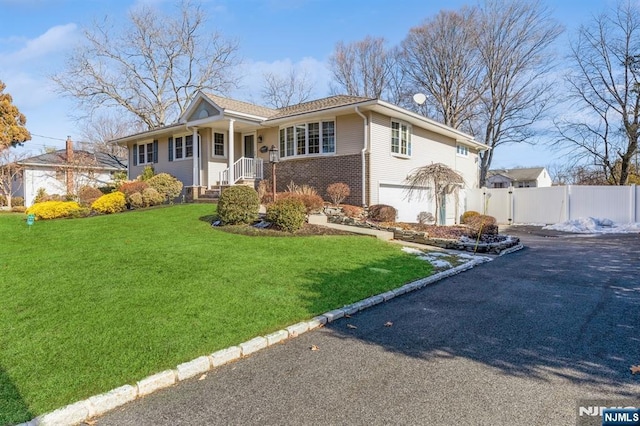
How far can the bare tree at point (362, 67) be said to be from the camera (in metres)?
34.1

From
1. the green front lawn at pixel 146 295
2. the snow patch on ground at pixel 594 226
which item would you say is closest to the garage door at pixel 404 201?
the green front lawn at pixel 146 295

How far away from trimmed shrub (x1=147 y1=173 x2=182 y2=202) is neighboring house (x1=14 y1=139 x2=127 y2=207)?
993 cm

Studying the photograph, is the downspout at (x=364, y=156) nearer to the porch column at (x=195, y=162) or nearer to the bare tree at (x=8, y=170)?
the porch column at (x=195, y=162)

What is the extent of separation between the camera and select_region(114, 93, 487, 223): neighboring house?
14.4 m

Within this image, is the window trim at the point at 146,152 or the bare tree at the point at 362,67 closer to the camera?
the window trim at the point at 146,152

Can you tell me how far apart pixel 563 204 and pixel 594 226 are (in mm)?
2131

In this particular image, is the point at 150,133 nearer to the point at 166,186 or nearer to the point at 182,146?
the point at 182,146

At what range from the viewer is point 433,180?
15992mm

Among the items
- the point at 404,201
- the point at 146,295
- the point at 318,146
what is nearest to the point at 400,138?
the point at 404,201

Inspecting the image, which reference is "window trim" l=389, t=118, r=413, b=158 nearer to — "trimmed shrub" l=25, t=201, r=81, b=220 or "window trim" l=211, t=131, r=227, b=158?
"window trim" l=211, t=131, r=227, b=158

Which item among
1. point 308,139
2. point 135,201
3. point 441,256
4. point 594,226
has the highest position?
point 308,139

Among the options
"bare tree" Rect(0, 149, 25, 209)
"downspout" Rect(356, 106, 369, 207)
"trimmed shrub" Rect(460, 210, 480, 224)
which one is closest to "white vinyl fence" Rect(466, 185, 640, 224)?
"trimmed shrub" Rect(460, 210, 480, 224)

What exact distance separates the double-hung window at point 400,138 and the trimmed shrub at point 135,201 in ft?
35.9

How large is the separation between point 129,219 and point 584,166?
31724mm
